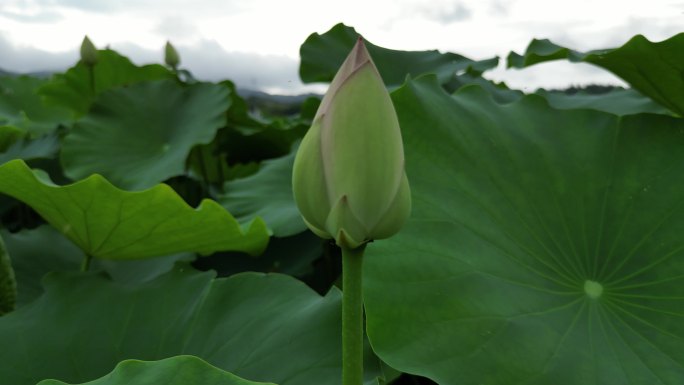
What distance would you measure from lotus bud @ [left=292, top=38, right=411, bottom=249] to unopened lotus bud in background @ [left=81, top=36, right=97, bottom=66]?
187 centimetres

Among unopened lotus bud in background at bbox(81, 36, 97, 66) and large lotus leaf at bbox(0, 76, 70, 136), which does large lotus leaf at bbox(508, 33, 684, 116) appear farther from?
large lotus leaf at bbox(0, 76, 70, 136)

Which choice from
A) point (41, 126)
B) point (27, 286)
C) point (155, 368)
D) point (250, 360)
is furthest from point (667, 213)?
point (41, 126)

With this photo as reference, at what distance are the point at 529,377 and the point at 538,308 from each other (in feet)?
0.34

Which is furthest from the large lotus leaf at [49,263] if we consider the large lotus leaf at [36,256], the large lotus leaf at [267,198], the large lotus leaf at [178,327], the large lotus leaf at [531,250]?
the large lotus leaf at [531,250]

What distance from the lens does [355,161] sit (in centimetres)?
46

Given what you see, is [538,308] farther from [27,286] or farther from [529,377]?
[27,286]

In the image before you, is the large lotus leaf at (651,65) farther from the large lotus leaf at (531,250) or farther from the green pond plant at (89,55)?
the green pond plant at (89,55)

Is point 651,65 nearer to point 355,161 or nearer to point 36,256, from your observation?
point 355,161

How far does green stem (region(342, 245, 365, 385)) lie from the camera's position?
1.64 feet

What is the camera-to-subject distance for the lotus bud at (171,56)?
2.70 metres

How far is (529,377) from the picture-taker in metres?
0.71

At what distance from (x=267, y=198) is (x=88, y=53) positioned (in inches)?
45.7

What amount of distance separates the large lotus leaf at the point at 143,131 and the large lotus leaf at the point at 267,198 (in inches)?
11.8

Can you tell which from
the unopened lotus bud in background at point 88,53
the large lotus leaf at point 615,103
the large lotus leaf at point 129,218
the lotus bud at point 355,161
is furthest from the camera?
the unopened lotus bud in background at point 88,53
